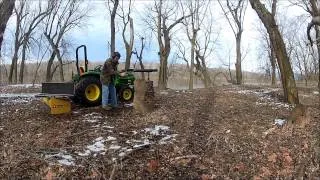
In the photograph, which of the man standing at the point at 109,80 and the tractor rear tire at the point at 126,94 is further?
the tractor rear tire at the point at 126,94

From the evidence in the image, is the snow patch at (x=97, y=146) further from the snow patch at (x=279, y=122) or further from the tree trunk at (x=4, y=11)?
the tree trunk at (x=4, y=11)

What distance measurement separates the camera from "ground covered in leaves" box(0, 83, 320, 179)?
8.17 meters

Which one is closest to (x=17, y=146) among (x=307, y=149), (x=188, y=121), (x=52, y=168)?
(x=52, y=168)

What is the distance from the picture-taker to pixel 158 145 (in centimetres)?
940

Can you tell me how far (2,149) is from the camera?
9.19 m

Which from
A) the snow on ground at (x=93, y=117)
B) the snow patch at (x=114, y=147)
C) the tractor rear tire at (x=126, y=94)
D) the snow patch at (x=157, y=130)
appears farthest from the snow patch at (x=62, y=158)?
the tractor rear tire at (x=126, y=94)

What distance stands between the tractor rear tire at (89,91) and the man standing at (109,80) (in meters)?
0.60

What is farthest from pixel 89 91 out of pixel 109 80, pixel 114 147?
pixel 114 147

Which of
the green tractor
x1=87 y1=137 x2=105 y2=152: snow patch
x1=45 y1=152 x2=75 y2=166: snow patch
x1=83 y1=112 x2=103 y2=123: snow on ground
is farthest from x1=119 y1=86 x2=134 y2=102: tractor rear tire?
x1=45 y1=152 x2=75 y2=166: snow patch

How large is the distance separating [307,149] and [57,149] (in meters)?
4.90

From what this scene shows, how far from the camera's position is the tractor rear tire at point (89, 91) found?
1323 centimetres

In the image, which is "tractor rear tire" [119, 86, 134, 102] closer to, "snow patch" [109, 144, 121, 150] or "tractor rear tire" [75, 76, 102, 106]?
"tractor rear tire" [75, 76, 102, 106]

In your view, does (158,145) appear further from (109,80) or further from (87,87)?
(87,87)

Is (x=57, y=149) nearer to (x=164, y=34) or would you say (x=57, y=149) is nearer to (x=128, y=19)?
(x=164, y=34)
